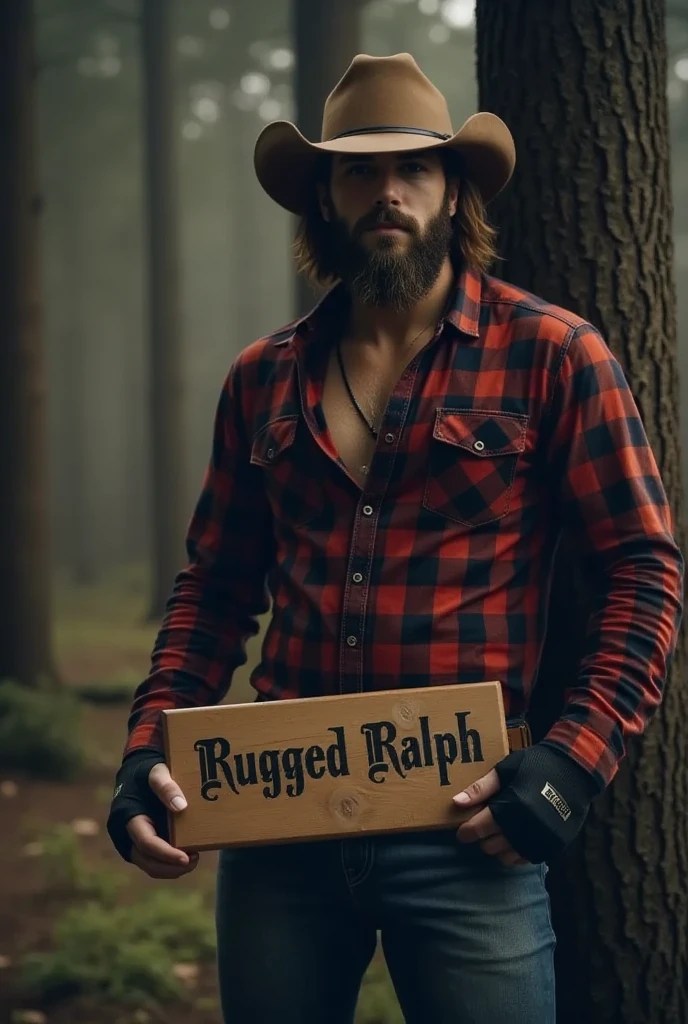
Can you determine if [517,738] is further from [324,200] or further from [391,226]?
[324,200]

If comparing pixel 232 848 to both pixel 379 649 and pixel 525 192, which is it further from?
pixel 525 192

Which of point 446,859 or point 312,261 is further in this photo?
point 312,261

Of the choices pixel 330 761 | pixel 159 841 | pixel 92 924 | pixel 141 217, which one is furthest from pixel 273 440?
pixel 141 217

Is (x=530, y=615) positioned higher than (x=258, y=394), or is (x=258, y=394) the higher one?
(x=258, y=394)

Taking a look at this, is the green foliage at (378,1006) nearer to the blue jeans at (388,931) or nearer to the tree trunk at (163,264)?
the blue jeans at (388,931)

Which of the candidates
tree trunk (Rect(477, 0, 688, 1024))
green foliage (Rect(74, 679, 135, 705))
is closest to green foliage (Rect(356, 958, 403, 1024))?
tree trunk (Rect(477, 0, 688, 1024))

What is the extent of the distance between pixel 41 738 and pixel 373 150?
6679mm

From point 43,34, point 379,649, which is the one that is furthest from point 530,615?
point 43,34

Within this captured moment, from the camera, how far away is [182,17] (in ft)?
63.8

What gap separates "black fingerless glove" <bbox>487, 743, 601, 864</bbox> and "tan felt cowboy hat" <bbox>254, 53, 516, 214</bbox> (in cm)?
130

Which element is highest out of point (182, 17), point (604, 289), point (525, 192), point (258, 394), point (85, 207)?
point (182, 17)

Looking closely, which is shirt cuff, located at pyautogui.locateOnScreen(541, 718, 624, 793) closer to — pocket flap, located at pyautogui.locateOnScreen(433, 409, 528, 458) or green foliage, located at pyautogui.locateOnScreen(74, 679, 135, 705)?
pocket flap, located at pyautogui.locateOnScreen(433, 409, 528, 458)

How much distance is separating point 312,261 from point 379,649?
1113 millimetres

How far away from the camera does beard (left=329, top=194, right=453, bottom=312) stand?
8.63 ft
